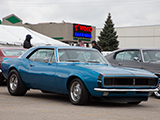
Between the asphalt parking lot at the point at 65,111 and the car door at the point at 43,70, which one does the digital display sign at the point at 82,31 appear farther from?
the asphalt parking lot at the point at 65,111

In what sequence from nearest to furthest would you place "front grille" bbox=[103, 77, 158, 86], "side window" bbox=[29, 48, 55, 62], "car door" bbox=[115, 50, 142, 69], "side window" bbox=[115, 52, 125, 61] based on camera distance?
"front grille" bbox=[103, 77, 158, 86] < "side window" bbox=[29, 48, 55, 62] < "car door" bbox=[115, 50, 142, 69] < "side window" bbox=[115, 52, 125, 61]

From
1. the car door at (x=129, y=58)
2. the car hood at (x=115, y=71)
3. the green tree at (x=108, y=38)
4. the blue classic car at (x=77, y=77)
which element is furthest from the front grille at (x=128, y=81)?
the green tree at (x=108, y=38)

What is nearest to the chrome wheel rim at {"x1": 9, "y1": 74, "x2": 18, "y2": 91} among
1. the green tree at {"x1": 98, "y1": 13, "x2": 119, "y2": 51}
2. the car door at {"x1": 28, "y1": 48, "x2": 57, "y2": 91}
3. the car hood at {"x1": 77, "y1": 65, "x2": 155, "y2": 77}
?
the car door at {"x1": 28, "y1": 48, "x2": 57, "y2": 91}

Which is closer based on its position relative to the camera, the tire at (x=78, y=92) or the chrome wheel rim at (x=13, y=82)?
the tire at (x=78, y=92)

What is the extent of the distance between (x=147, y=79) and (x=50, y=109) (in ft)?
7.79

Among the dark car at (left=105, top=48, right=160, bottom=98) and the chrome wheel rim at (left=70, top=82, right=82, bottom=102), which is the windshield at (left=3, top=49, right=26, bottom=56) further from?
the chrome wheel rim at (left=70, top=82, right=82, bottom=102)

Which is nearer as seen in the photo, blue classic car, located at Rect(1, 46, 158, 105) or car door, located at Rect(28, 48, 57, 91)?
blue classic car, located at Rect(1, 46, 158, 105)

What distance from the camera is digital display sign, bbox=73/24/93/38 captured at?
2015 inches

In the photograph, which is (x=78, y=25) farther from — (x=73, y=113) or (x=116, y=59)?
(x=73, y=113)

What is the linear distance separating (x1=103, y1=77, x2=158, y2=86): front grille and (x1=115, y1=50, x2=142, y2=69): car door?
125 inches

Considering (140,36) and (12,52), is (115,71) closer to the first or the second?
(12,52)

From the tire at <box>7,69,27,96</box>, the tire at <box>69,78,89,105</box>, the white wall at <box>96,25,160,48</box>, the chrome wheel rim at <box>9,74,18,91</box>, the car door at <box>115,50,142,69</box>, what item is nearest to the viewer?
the tire at <box>69,78,89,105</box>

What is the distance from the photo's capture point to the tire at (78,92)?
842 centimetres

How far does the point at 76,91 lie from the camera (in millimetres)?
8664
